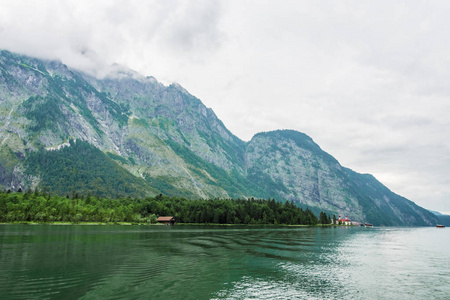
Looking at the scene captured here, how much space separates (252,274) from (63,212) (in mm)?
192948

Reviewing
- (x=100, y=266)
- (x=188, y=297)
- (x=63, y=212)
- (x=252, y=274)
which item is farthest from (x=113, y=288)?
(x=63, y=212)

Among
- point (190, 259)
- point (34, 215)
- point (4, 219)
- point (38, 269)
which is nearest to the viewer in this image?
point (38, 269)

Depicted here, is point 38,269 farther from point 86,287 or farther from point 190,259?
point 190,259

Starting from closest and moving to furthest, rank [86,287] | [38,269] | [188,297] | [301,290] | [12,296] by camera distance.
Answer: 1. [12,296]
2. [188,297]
3. [86,287]
4. [301,290]
5. [38,269]

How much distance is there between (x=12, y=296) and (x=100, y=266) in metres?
17.2

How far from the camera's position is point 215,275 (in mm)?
42969

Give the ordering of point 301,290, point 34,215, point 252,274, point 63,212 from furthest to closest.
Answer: point 63,212
point 34,215
point 252,274
point 301,290

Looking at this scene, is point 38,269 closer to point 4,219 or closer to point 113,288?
point 113,288

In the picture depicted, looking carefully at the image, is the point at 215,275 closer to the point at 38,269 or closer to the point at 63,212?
the point at 38,269

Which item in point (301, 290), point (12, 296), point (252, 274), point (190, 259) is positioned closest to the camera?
point (12, 296)

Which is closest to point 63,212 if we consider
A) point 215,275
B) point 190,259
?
point 190,259

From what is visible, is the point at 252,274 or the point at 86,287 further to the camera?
the point at 252,274

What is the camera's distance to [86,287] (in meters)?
33.2

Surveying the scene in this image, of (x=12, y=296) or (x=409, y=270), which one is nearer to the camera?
(x=12, y=296)
